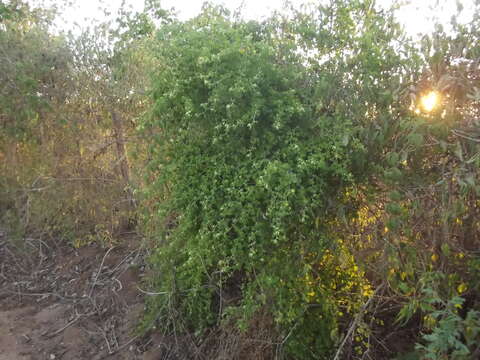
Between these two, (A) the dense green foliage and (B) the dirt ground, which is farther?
(B) the dirt ground

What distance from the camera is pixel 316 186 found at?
3.57 m

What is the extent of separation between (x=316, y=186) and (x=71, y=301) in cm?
355

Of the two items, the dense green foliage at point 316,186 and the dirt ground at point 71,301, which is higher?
the dense green foliage at point 316,186

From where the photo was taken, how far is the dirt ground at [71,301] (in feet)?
16.0

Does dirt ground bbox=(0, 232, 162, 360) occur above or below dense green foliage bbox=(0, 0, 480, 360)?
below

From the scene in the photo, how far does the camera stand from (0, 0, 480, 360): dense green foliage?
324cm

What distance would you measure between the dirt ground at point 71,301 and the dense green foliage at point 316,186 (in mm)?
516

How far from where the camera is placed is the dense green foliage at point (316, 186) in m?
3.24

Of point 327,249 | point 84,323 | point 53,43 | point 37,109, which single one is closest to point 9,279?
point 84,323

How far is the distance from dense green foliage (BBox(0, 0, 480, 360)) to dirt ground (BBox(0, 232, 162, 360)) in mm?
516

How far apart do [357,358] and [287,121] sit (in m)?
1.85

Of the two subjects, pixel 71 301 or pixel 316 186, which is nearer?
pixel 316 186

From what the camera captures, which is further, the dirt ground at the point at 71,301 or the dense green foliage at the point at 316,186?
the dirt ground at the point at 71,301

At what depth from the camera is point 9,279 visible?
20.7 ft
